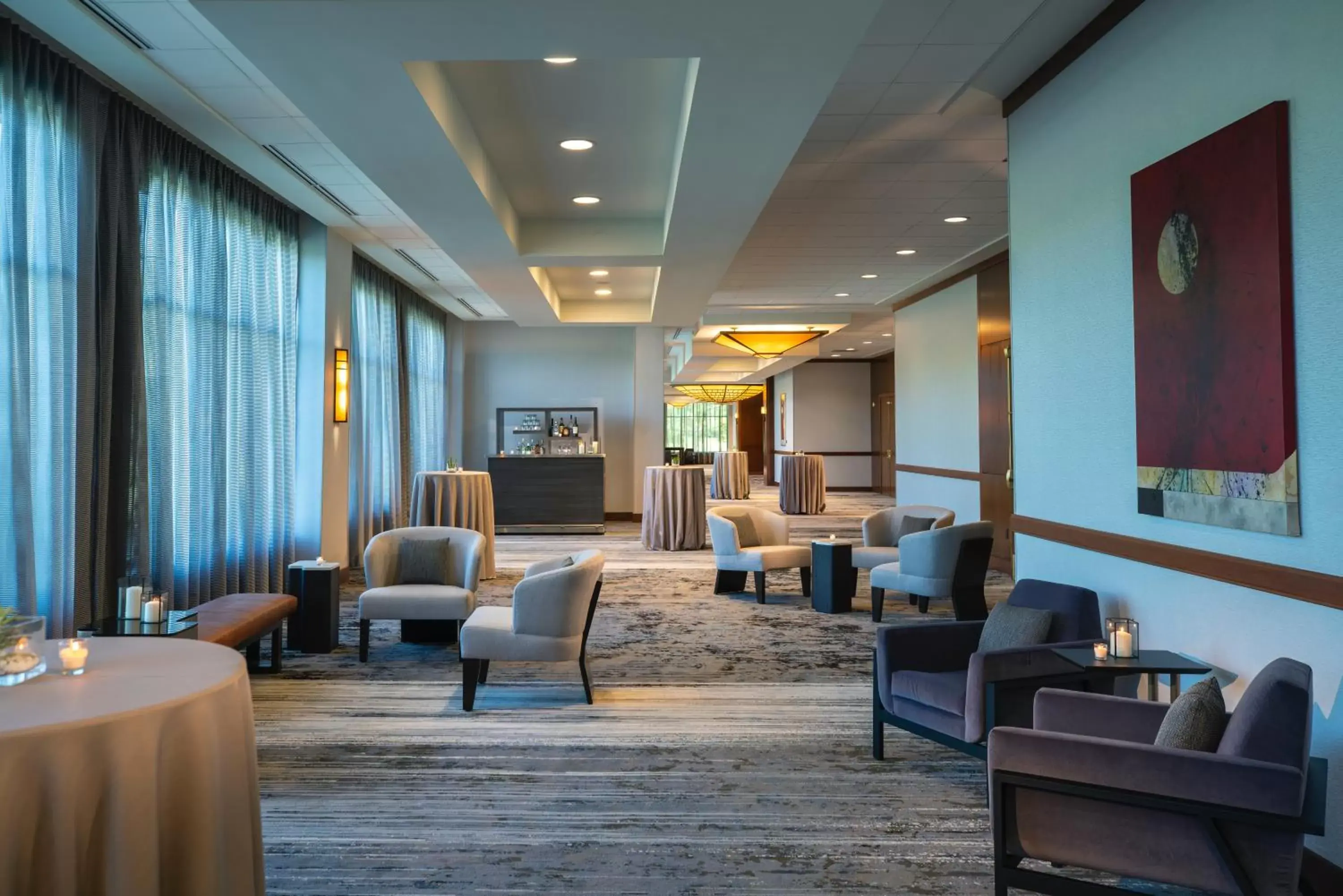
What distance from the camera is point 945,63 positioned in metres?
4.51

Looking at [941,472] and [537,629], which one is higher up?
[941,472]

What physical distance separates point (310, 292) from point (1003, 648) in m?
7.06

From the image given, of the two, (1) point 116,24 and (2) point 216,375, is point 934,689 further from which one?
(2) point 216,375

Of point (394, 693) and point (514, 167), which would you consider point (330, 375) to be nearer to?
point (514, 167)

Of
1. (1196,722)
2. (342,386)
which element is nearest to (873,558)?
(1196,722)

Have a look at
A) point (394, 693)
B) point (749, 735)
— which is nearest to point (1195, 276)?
point (749, 735)

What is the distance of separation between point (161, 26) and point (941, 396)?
9186 mm

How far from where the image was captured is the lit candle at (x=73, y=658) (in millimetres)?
2404

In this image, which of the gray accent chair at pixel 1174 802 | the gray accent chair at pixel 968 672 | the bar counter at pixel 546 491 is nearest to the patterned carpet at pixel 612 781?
the gray accent chair at pixel 968 672

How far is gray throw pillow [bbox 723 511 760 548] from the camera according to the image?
8.27 meters

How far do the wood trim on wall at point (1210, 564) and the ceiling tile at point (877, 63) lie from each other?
2.56 metres

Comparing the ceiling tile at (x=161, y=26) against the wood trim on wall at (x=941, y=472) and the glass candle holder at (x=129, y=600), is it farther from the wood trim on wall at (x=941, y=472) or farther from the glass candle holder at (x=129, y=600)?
the wood trim on wall at (x=941, y=472)

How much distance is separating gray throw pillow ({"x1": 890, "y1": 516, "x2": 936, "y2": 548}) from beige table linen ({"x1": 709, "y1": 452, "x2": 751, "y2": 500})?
10915mm

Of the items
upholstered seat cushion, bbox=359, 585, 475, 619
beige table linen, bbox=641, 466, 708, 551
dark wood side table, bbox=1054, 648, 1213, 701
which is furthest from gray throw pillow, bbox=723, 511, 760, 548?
dark wood side table, bbox=1054, 648, 1213, 701
